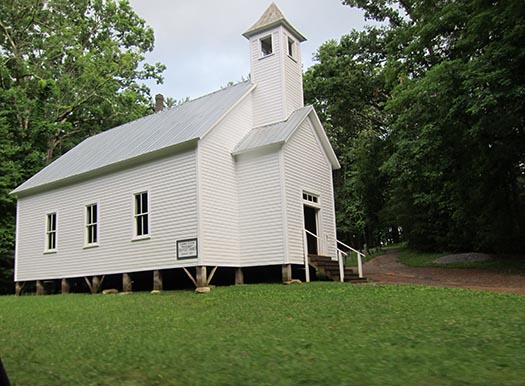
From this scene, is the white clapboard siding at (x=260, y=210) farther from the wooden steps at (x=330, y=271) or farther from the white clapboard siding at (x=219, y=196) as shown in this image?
the wooden steps at (x=330, y=271)

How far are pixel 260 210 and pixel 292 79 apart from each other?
525 centimetres

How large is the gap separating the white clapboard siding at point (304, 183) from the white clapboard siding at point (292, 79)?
2.54 feet

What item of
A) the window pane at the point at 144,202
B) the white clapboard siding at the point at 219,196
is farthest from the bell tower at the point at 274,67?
the window pane at the point at 144,202

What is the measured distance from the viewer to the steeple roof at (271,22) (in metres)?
17.8

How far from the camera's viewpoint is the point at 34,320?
1031 cm

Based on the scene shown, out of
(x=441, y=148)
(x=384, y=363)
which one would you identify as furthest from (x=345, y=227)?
(x=384, y=363)

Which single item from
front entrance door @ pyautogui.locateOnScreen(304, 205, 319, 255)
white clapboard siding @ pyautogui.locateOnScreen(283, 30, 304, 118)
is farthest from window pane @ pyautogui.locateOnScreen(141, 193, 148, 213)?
white clapboard siding @ pyautogui.locateOnScreen(283, 30, 304, 118)

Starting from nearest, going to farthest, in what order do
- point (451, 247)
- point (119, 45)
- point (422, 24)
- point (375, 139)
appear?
point (422, 24)
point (451, 247)
point (375, 139)
point (119, 45)

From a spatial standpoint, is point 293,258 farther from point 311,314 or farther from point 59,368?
point 59,368

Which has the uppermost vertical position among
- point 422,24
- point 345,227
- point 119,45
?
point 119,45

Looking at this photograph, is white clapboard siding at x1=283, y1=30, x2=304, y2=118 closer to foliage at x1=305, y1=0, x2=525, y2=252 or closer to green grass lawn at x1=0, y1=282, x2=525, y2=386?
foliage at x1=305, y1=0, x2=525, y2=252

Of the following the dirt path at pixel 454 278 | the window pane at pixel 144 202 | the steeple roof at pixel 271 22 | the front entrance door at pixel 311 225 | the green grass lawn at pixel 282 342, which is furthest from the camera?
the steeple roof at pixel 271 22

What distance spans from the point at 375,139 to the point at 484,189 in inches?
359

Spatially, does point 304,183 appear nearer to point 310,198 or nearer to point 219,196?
point 310,198
